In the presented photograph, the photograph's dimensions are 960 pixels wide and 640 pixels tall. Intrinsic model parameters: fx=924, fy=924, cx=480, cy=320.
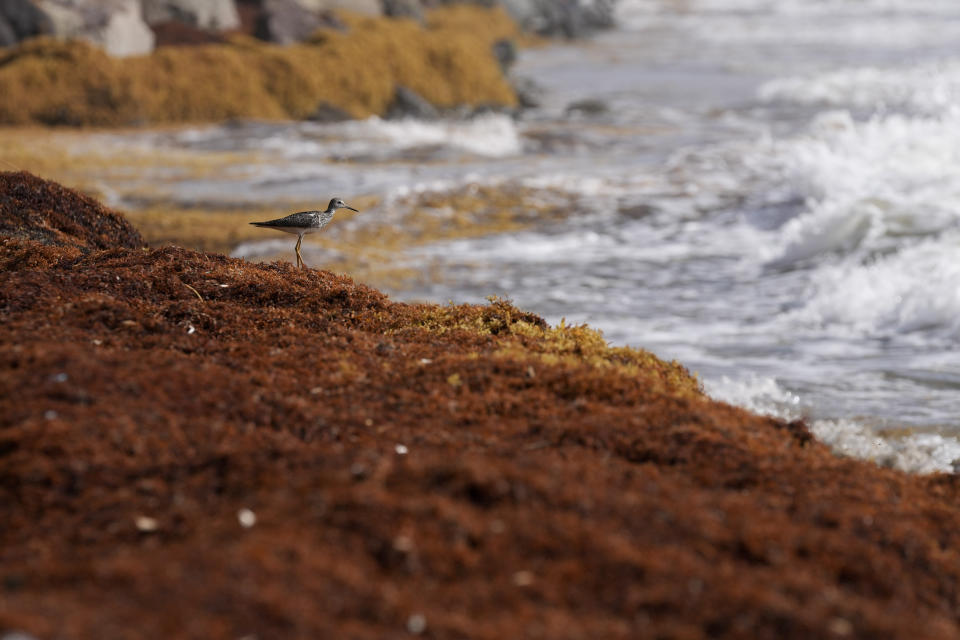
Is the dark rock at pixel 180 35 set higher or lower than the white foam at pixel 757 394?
higher

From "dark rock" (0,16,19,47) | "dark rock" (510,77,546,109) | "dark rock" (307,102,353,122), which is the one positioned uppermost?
"dark rock" (0,16,19,47)

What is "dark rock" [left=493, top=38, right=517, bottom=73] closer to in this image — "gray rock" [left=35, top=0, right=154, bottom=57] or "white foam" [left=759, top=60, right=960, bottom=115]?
"white foam" [left=759, top=60, right=960, bottom=115]

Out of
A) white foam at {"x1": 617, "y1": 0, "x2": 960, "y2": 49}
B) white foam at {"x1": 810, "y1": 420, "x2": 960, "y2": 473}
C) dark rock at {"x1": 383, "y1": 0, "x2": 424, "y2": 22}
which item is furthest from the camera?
white foam at {"x1": 617, "y1": 0, "x2": 960, "y2": 49}

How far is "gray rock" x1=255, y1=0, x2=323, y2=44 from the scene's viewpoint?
79.9 ft

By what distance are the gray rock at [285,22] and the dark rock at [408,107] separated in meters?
3.72

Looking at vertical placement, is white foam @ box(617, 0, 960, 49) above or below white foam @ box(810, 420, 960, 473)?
above

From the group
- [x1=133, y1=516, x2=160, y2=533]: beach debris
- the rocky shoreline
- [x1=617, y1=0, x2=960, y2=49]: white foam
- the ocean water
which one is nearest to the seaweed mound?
the ocean water

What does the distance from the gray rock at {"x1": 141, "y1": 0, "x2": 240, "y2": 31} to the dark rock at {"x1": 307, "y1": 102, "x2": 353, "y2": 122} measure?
198 inches

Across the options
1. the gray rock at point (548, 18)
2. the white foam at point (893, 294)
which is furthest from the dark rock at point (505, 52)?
the white foam at point (893, 294)

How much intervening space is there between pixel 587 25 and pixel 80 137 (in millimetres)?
36648

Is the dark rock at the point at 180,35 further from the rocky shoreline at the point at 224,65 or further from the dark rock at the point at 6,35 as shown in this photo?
the dark rock at the point at 6,35

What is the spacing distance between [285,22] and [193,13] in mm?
2379

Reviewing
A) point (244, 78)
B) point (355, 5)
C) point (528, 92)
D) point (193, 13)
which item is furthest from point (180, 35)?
point (528, 92)

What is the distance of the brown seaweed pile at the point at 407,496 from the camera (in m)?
2.82
